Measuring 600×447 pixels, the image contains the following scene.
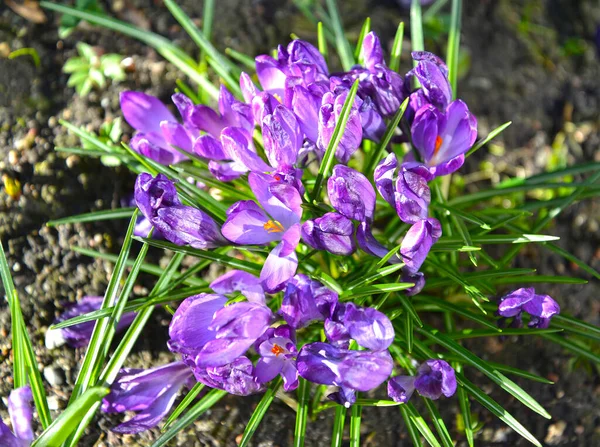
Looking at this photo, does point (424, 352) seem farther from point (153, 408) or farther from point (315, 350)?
point (153, 408)

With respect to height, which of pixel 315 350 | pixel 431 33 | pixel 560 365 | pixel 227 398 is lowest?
pixel 560 365

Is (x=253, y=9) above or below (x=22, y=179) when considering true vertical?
above

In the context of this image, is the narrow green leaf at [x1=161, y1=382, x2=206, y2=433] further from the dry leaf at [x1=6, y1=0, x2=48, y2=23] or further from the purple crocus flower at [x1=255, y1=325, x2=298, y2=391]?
the dry leaf at [x1=6, y1=0, x2=48, y2=23]

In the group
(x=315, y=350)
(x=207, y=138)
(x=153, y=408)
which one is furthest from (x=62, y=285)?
(x=315, y=350)

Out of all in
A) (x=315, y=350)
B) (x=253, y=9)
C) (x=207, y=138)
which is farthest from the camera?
(x=253, y=9)

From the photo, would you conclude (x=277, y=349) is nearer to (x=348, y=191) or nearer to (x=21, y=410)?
(x=348, y=191)

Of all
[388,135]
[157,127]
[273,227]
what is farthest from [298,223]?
[157,127]
